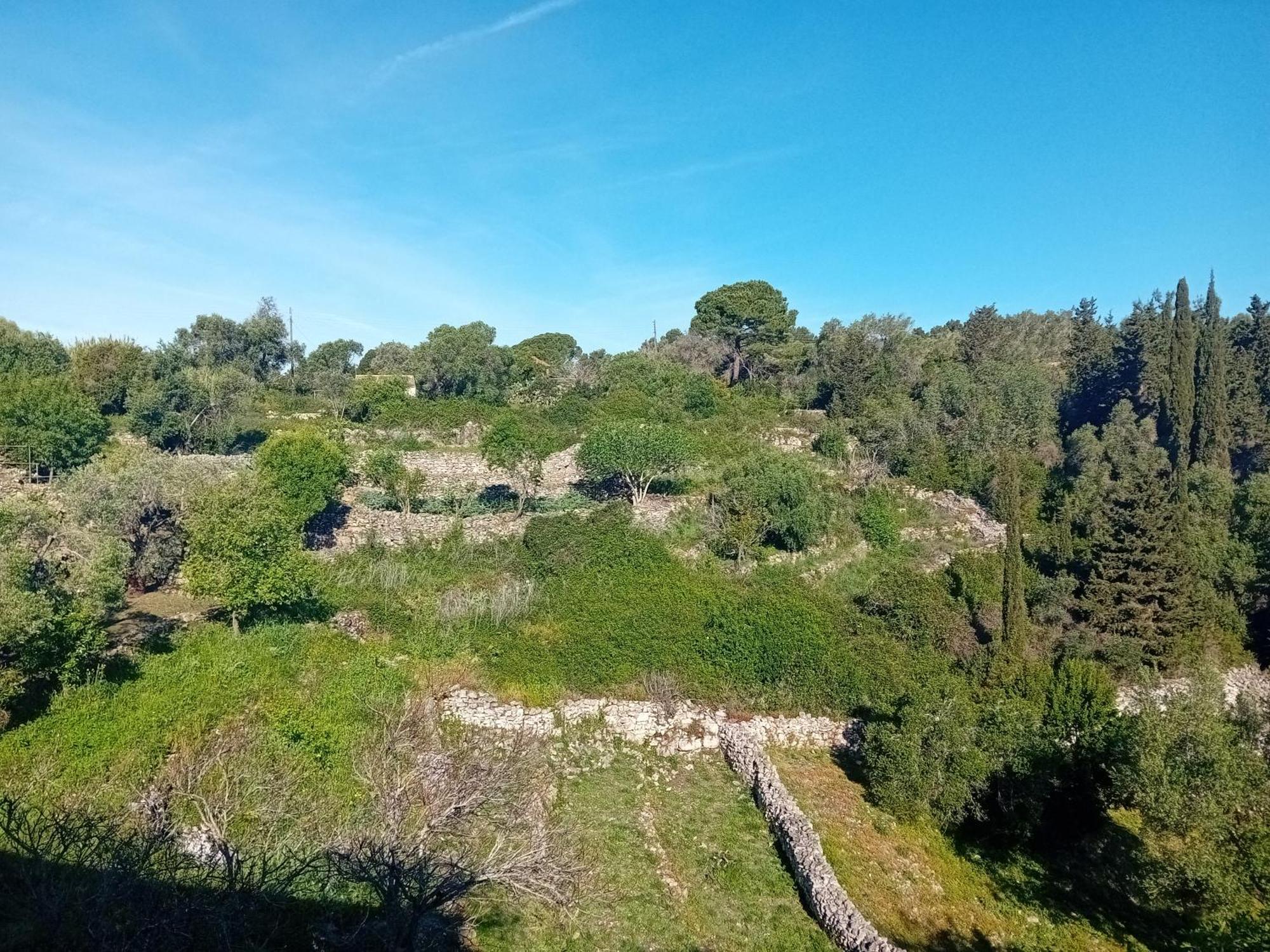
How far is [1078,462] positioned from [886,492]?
10537 mm

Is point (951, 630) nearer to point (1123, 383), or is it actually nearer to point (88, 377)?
point (1123, 383)

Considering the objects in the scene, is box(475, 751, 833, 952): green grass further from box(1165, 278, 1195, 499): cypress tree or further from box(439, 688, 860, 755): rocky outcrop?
box(1165, 278, 1195, 499): cypress tree

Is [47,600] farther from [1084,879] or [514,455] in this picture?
[1084,879]

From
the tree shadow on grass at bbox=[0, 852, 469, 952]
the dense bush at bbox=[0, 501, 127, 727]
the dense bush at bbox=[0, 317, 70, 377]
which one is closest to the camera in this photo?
the tree shadow on grass at bbox=[0, 852, 469, 952]

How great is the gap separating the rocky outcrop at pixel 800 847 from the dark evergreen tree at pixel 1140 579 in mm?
12404

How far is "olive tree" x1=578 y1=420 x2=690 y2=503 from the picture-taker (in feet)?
94.6

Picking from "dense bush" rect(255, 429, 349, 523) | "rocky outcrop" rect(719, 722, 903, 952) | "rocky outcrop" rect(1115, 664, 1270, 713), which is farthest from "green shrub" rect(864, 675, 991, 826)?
"dense bush" rect(255, 429, 349, 523)

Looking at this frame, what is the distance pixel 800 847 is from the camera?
498 inches

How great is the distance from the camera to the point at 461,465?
3419 centimetres

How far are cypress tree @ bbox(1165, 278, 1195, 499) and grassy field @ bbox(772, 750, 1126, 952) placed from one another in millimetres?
30834

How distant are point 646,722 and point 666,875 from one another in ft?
15.5

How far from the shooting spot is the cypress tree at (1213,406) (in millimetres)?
34219

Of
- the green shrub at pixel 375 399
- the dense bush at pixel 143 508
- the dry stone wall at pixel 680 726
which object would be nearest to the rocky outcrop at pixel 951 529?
Answer: the dry stone wall at pixel 680 726

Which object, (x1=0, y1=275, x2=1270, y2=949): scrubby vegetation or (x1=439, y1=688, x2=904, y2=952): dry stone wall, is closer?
(x1=0, y1=275, x2=1270, y2=949): scrubby vegetation
